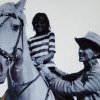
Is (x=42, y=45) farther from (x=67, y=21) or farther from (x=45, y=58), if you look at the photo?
(x=67, y=21)

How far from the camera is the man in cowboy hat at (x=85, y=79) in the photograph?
174 centimetres

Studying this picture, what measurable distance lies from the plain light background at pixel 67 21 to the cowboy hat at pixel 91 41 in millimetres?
63

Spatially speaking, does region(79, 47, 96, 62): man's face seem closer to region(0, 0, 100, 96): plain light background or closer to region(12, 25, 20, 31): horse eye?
region(0, 0, 100, 96): plain light background

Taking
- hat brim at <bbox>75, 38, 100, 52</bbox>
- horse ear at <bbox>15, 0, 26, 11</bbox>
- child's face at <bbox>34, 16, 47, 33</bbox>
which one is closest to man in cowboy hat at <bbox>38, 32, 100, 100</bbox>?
hat brim at <bbox>75, 38, 100, 52</bbox>

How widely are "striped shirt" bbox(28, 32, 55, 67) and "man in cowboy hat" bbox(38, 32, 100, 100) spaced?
0.10 m

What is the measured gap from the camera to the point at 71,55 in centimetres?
193

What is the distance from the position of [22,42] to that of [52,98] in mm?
348

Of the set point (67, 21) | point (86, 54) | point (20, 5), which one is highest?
point (20, 5)

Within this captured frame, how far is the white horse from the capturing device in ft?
5.32

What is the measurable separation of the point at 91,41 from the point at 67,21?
0.28 m

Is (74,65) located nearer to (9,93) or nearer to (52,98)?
(52,98)

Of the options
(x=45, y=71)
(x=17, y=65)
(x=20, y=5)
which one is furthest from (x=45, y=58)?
(x=20, y=5)

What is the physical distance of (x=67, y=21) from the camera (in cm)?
204

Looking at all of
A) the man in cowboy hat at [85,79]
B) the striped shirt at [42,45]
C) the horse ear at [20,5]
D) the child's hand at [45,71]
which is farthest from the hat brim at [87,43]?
the horse ear at [20,5]
